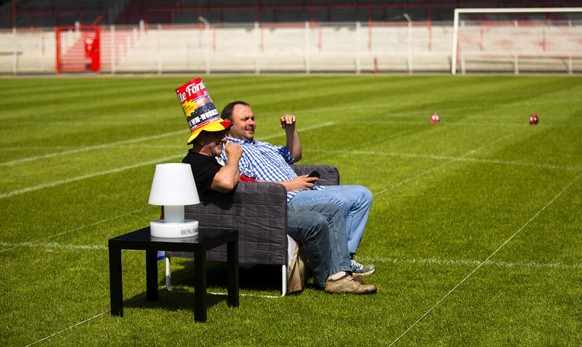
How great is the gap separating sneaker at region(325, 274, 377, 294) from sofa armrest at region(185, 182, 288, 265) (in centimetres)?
39

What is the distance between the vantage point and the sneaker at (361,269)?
8.15 meters

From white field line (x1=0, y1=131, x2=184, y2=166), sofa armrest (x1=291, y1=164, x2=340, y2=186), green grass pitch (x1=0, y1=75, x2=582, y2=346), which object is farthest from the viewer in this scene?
white field line (x1=0, y1=131, x2=184, y2=166)

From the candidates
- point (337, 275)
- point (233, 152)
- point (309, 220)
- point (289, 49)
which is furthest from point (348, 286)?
point (289, 49)

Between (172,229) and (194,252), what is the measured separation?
0.23 metres

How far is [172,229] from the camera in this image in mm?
6848

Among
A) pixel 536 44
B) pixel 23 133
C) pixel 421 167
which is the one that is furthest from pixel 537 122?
pixel 536 44

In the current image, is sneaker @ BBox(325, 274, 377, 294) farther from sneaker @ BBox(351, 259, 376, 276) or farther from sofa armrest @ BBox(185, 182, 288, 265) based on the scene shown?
sneaker @ BBox(351, 259, 376, 276)

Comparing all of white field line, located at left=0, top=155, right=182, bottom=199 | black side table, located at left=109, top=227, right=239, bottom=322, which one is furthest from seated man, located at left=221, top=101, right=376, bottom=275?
white field line, located at left=0, top=155, right=182, bottom=199

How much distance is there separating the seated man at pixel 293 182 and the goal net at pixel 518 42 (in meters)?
34.6

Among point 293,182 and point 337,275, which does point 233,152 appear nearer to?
point 293,182

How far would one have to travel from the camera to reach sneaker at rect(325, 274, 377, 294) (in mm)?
7492

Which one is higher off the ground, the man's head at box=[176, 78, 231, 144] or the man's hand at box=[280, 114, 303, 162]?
the man's head at box=[176, 78, 231, 144]

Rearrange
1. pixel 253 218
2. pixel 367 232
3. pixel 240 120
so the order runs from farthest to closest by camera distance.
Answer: pixel 367 232, pixel 240 120, pixel 253 218

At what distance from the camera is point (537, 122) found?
19.9m
